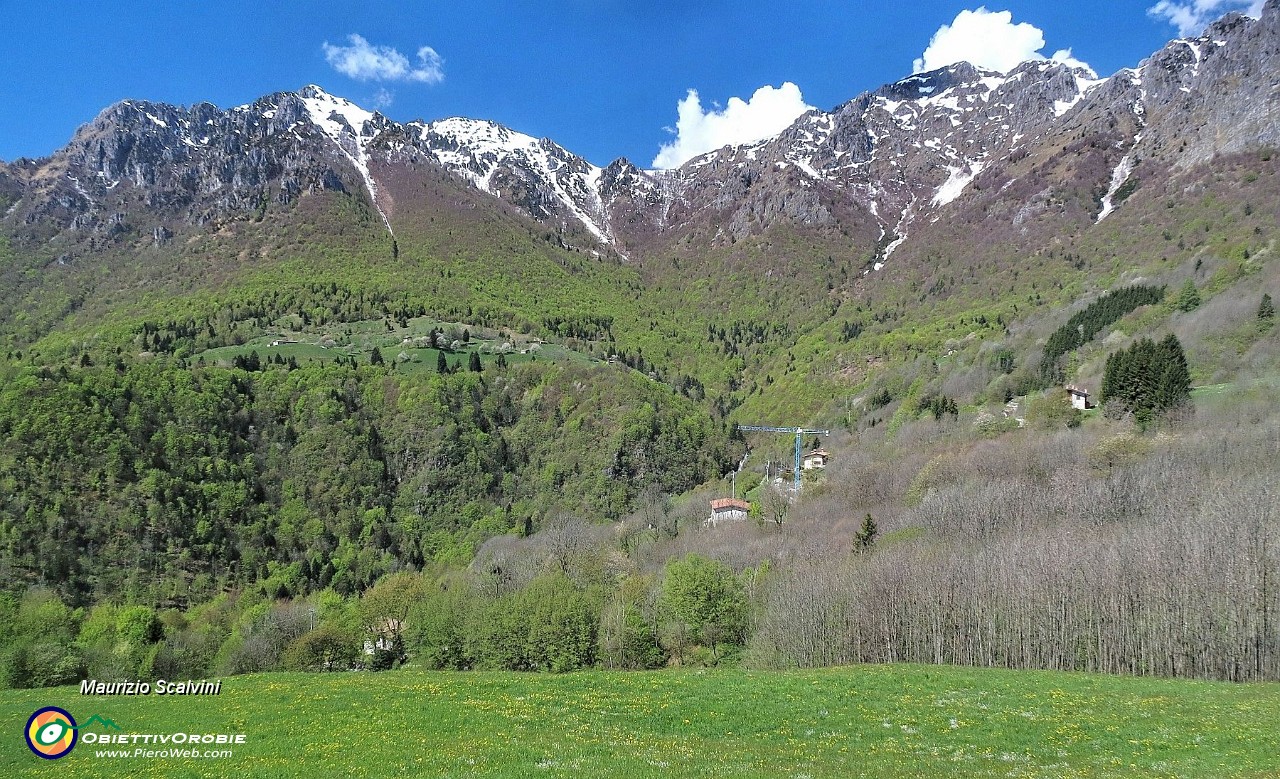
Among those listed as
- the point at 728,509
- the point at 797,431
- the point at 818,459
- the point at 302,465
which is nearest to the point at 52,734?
the point at 728,509

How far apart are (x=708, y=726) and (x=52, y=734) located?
19911 mm

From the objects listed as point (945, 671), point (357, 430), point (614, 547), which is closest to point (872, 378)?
point (614, 547)

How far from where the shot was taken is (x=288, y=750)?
17.5 meters

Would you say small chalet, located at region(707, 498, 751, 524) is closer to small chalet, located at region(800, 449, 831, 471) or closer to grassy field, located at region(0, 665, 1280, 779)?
small chalet, located at region(800, 449, 831, 471)

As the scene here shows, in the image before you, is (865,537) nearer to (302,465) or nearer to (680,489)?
(680,489)

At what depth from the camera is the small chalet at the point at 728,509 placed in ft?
338

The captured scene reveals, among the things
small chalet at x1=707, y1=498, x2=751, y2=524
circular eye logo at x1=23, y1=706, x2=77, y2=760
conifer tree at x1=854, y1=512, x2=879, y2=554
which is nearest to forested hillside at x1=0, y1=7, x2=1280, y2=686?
conifer tree at x1=854, y1=512, x2=879, y2=554

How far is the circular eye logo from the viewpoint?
18.4 metres

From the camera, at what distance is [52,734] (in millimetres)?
19312

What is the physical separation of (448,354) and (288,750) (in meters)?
164

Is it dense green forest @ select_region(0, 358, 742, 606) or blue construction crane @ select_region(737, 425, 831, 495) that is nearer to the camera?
dense green forest @ select_region(0, 358, 742, 606)

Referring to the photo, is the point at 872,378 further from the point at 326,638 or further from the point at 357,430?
the point at 326,638

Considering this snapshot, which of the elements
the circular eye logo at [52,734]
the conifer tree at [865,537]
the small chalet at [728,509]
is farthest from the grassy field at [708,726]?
the small chalet at [728,509]

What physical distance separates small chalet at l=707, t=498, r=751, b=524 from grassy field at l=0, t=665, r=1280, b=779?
71.2 metres
